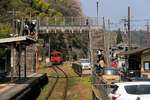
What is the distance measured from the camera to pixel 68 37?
438 ft

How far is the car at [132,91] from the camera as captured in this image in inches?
683

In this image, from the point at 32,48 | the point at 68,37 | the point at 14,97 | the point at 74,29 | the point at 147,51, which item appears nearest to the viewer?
the point at 14,97

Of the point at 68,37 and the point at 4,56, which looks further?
the point at 68,37

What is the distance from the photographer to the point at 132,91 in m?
17.8

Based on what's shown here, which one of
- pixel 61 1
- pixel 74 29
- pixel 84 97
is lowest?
pixel 84 97

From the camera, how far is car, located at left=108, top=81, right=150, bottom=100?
17359 mm

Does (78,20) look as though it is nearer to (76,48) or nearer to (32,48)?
(32,48)

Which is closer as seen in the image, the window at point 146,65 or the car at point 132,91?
the car at point 132,91

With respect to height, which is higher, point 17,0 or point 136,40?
point 17,0

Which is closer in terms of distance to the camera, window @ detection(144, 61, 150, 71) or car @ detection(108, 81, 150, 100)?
car @ detection(108, 81, 150, 100)

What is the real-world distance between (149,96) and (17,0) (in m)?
101

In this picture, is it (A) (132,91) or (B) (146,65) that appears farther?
(B) (146,65)

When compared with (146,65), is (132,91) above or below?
above

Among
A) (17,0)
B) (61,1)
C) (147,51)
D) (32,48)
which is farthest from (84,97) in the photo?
(61,1)
